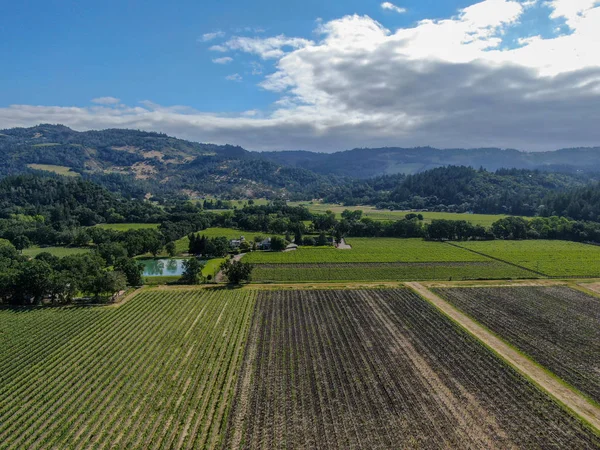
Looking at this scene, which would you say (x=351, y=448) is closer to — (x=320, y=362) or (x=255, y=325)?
(x=320, y=362)

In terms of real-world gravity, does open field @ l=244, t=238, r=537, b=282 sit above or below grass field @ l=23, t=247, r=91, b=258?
above

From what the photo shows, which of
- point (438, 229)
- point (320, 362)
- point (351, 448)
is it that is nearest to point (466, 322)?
point (320, 362)

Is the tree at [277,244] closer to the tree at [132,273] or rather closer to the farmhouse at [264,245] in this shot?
the farmhouse at [264,245]

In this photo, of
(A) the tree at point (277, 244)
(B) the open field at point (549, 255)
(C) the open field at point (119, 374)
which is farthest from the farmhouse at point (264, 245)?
(B) the open field at point (549, 255)

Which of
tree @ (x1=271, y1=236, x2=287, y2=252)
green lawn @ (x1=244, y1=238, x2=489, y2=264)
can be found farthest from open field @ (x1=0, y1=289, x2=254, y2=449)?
tree @ (x1=271, y1=236, x2=287, y2=252)

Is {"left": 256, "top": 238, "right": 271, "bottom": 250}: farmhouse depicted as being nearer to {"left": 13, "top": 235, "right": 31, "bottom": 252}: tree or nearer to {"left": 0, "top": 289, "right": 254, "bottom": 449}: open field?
{"left": 0, "top": 289, "right": 254, "bottom": 449}: open field

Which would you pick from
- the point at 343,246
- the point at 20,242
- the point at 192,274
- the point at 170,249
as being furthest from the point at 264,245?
the point at 20,242

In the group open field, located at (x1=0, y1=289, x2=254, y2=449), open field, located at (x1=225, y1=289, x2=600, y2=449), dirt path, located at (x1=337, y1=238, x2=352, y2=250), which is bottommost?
open field, located at (x1=0, y1=289, x2=254, y2=449)
